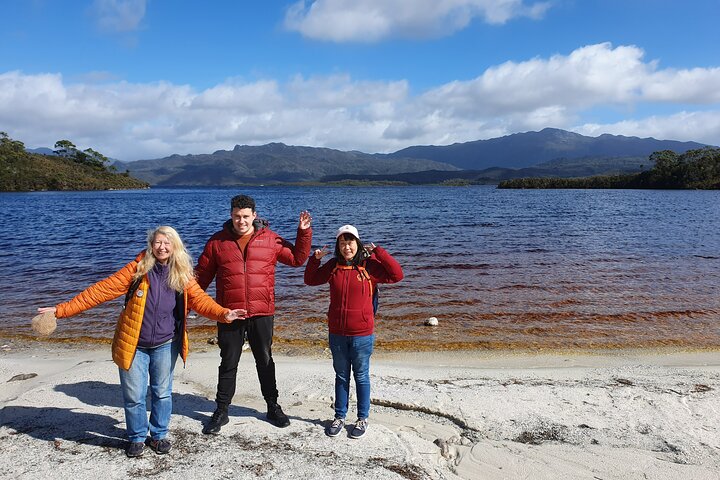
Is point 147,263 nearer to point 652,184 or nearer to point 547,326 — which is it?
point 547,326

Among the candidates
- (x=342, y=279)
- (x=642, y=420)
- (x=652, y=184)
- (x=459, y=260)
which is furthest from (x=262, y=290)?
(x=652, y=184)

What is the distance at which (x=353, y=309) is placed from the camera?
18.6 feet

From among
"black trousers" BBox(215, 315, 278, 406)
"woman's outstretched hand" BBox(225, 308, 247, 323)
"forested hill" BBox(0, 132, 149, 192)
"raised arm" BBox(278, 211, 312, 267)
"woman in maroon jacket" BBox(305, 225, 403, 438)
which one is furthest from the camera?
"forested hill" BBox(0, 132, 149, 192)

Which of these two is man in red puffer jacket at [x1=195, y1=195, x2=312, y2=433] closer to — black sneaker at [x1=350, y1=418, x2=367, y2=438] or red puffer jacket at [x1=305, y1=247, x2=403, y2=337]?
red puffer jacket at [x1=305, y1=247, x2=403, y2=337]

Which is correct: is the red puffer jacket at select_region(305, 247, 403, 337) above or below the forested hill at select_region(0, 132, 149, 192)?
below

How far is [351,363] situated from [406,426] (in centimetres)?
107

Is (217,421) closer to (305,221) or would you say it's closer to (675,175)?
(305,221)

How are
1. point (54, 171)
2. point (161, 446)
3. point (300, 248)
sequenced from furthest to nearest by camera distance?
point (54, 171) → point (300, 248) → point (161, 446)

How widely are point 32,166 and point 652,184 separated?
19740cm

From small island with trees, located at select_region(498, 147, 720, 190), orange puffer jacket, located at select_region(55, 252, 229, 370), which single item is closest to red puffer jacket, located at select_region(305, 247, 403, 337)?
orange puffer jacket, located at select_region(55, 252, 229, 370)

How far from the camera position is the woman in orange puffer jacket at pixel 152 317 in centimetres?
506

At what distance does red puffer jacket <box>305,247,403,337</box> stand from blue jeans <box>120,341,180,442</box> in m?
1.85

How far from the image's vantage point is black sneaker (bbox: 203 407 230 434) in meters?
5.68

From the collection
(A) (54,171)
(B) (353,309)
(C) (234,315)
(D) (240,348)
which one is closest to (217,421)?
(D) (240,348)
